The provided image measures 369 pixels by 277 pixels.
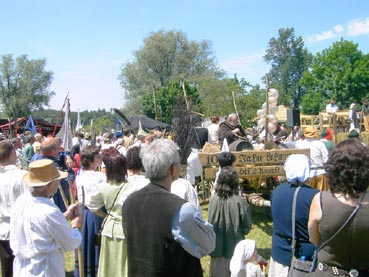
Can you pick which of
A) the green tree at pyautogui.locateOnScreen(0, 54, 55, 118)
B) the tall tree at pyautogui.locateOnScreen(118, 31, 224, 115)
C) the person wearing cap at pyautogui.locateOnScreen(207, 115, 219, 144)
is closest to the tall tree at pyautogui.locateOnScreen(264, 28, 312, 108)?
the tall tree at pyautogui.locateOnScreen(118, 31, 224, 115)

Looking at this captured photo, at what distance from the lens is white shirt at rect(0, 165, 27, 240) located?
4.60 m

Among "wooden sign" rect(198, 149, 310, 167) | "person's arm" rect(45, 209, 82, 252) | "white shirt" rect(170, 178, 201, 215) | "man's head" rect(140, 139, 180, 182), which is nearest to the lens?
"man's head" rect(140, 139, 180, 182)

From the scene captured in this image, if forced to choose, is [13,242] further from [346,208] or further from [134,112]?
[134,112]

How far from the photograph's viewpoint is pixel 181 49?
58.4 metres

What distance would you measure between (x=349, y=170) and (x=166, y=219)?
119 centimetres

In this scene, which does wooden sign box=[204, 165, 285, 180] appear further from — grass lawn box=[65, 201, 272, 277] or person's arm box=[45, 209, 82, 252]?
person's arm box=[45, 209, 82, 252]

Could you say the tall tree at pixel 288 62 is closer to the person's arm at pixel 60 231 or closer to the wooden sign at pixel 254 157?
the wooden sign at pixel 254 157

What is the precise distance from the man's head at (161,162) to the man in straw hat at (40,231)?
0.93 meters

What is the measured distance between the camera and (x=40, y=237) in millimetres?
3248

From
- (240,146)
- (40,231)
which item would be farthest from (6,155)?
(240,146)

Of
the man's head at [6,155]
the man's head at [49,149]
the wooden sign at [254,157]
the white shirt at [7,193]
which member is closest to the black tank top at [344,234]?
the white shirt at [7,193]

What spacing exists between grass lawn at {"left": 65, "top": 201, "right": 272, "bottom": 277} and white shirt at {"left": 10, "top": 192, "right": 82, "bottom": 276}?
3.26 m

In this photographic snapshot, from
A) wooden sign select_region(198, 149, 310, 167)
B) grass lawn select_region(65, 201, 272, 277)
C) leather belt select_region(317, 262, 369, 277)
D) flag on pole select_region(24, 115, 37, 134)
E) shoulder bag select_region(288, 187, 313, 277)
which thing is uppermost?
flag on pole select_region(24, 115, 37, 134)

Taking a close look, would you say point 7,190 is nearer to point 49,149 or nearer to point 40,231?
point 40,231
